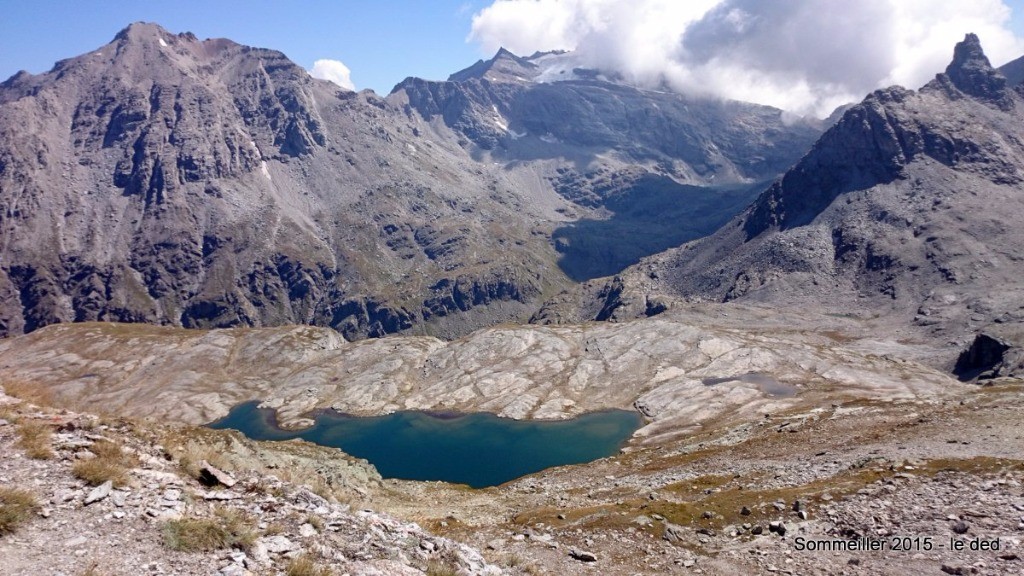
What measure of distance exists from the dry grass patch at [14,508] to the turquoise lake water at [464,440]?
113808mm

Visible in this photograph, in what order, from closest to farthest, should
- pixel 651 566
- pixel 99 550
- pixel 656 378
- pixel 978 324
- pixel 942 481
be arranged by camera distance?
pixel 99 550 < pixel 651 566 < pixel 942 481 < pixel 656 378 < pixel 978 324

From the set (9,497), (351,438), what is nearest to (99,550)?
(9,497)

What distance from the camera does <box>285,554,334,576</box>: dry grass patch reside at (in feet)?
46.3

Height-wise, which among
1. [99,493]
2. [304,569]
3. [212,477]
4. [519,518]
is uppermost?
[99,493]

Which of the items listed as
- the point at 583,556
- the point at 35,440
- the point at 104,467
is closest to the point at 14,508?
the point at 104,467

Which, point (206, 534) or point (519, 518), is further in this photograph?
point (519, 518)

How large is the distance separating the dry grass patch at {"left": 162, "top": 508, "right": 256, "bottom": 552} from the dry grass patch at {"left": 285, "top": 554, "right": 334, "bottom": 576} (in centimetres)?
163

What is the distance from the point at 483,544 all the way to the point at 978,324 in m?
238

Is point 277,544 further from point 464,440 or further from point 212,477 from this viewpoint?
point 464,440

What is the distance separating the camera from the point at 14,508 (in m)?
13.6

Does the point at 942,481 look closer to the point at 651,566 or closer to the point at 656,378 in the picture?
the point at 651,566

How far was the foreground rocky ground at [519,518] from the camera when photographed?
1454 cm

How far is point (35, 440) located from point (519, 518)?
105 ft

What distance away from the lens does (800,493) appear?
35.7 meters
